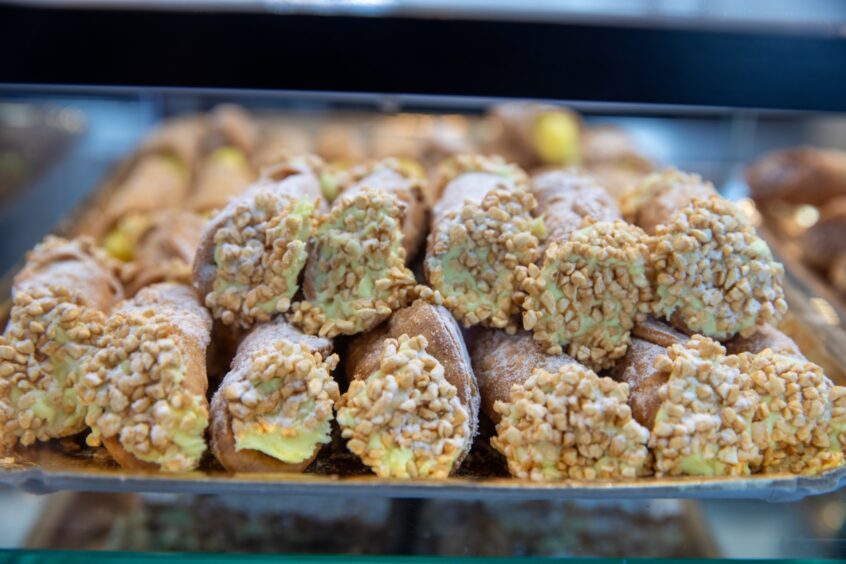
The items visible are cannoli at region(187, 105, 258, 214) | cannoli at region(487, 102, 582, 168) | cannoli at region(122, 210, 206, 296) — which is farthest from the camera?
cannoli at region(487, 102, 582, 168)

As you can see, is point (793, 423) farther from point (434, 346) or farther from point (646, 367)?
point (434, 346)

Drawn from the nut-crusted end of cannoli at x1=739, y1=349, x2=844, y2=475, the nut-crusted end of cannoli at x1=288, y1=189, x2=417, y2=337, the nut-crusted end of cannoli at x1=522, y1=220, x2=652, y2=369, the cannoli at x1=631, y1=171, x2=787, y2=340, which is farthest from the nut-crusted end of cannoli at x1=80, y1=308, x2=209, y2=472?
the nut-crusted end of cannoli at x1=739, y1=349, x2=844, y2=475

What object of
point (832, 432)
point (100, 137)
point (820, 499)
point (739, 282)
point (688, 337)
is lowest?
point (820, 499)

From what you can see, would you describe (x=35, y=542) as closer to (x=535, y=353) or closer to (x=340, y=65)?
(x=535, y=353)

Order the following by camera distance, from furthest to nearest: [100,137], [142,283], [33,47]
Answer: [100,137]
[142,283]
[33,47]

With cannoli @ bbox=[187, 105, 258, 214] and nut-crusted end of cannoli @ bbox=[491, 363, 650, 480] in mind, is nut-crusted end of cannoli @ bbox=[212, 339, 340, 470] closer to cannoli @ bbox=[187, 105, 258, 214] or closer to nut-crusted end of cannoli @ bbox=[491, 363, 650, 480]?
nut-crusted end of cannoli @ bbox=[491, 363, 650, 480]

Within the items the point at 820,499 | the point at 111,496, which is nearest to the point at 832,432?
the point at 820,499

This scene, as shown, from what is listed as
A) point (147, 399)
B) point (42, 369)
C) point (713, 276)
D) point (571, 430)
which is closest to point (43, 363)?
point (42, 369)
